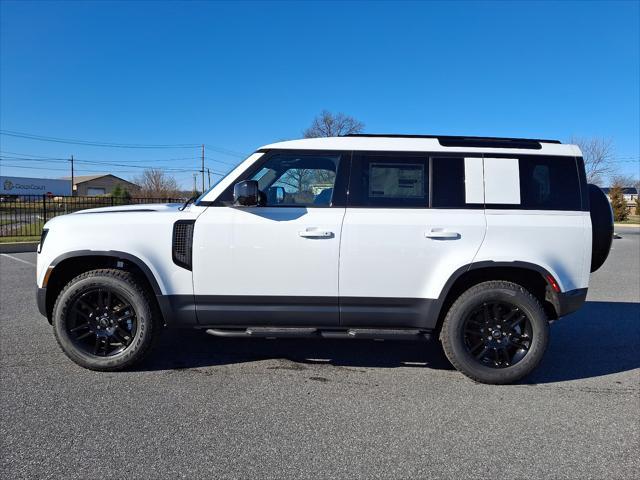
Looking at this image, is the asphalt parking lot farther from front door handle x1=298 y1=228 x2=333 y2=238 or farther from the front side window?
the front side window

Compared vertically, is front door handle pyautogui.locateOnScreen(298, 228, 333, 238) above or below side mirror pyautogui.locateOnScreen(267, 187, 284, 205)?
below

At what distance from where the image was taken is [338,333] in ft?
12.0

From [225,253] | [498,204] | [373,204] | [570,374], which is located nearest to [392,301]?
[373,204]

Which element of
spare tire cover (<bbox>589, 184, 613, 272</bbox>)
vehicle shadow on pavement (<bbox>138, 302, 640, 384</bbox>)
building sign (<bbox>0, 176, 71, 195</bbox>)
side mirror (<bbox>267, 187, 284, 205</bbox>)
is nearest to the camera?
side mirror (<bbox>267, 187, 284, 205</bbox>)

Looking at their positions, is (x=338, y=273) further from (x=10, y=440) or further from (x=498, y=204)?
(x=10, y=440)

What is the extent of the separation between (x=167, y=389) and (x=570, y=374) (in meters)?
3.41

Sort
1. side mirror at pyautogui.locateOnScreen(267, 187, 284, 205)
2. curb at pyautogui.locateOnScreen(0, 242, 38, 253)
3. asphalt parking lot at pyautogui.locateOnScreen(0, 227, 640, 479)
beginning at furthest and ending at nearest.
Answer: curb at pyautogui.locateOnScreen(0, 242, 38, 253)
side mirror at pyautogui.locateOnScreen(267, 187, 284, 205)
asphalt parking lot at pyautogui.locateOnScreen(0, 227, 640, 479)

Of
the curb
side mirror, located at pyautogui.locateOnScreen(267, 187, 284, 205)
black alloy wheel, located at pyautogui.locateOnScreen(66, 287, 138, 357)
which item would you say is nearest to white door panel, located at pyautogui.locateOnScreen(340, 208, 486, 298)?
side mirror, located at pyautogui.locateOnScreen(267, 187, 284, 205)

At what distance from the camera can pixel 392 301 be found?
11.8ft

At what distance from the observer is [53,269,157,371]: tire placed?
12.0ft

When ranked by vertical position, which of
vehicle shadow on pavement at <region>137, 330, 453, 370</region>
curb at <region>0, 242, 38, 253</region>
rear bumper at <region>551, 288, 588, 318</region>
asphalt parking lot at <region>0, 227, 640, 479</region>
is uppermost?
curb at <region>0, 242, 38, 253</region>

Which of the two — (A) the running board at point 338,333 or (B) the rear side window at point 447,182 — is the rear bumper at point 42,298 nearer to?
(A) the running board at point 338,333

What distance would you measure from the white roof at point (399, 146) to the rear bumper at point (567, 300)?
114 centimetres

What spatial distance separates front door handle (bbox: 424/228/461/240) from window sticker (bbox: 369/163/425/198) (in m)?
0.33
